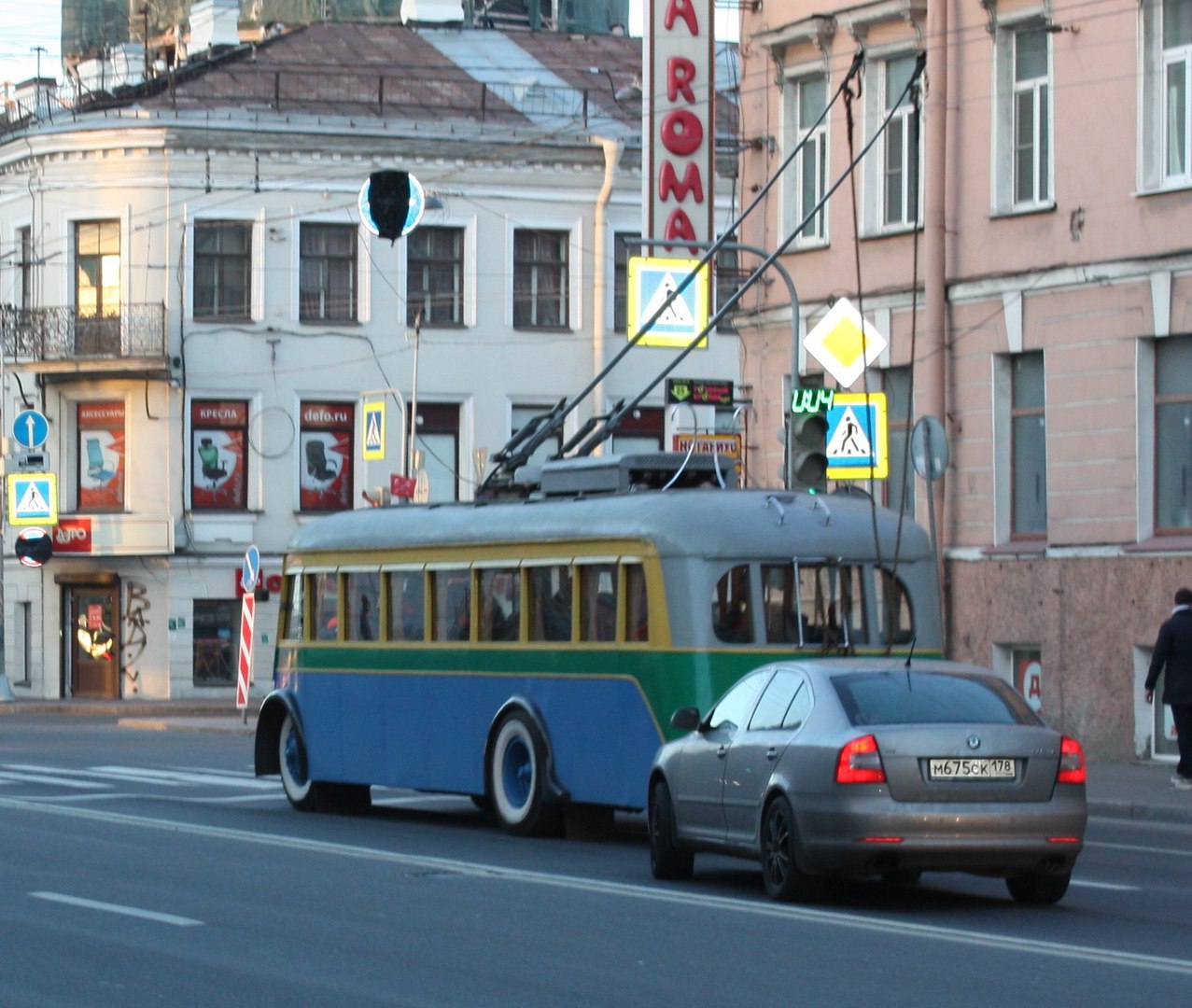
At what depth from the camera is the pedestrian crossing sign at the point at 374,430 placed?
137 feet

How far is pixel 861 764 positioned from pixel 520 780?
6603 mm

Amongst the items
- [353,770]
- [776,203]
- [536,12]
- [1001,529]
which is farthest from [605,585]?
[536,12]

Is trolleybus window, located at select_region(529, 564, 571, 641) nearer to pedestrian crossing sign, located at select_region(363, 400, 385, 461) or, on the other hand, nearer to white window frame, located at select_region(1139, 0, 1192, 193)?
white window frame, located at select_region(1139, 0, 1192, 193)

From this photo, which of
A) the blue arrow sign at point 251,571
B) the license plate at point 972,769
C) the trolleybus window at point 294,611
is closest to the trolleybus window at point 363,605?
the trolleybus window at point 294,611

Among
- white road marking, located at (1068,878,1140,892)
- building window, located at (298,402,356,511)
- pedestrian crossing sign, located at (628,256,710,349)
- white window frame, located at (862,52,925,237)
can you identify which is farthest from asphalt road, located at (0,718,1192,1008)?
building window, located at (298,402,356,511)

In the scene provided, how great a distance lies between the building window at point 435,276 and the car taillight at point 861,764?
38.0m

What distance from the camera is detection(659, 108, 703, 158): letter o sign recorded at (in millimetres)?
32438

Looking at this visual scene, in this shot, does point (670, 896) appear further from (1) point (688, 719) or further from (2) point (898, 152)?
(2) point (898, 152)

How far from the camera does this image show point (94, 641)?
49812 mm

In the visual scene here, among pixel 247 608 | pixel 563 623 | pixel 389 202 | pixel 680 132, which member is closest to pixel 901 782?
pixel 563 623

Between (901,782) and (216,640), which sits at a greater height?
(901,782)

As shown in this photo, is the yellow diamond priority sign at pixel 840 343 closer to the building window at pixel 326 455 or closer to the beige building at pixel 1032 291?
the beige building at pixel 1032 291

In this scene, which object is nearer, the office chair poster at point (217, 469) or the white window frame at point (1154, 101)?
the white window frame at point (1154, 101)

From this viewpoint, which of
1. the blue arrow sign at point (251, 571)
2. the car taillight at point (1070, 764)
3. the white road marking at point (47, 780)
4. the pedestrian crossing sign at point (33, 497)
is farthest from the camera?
the pedestrian crossing sign at point (33, 497)
